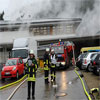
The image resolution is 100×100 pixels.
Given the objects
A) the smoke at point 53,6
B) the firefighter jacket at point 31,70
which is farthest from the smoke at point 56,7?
the firefighter jacket at point 31,70

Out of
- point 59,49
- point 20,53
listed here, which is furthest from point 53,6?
point 59,49

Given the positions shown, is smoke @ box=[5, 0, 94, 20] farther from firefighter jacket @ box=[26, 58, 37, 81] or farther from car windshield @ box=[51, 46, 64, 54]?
firefighter jacket @ box=[26, 58, 37, 81]

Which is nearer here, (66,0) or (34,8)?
(66,0)

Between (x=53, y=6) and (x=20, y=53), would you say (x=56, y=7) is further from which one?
(x=20, y=53)

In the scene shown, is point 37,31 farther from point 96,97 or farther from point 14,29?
point 96,97

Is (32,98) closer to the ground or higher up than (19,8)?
closer to the ground

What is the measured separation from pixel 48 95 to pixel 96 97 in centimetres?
218

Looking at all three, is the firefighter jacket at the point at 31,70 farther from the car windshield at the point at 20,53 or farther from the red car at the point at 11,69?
the car windshield at the point at 20,53

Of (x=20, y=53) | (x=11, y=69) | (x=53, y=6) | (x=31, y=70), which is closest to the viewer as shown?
(x=31, y=70)

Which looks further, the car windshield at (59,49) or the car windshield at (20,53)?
the car windshield at (59,49)

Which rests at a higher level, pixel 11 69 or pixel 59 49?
pixel 59 49

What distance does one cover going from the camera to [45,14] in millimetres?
15812

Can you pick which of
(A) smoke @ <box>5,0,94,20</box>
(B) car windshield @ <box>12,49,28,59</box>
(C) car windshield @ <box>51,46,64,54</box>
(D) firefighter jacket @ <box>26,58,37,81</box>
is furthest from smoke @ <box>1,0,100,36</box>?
(D) firefighter jacket @ <box>26,58,37,81</box>

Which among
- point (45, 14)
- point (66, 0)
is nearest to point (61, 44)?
point (45, 14)
